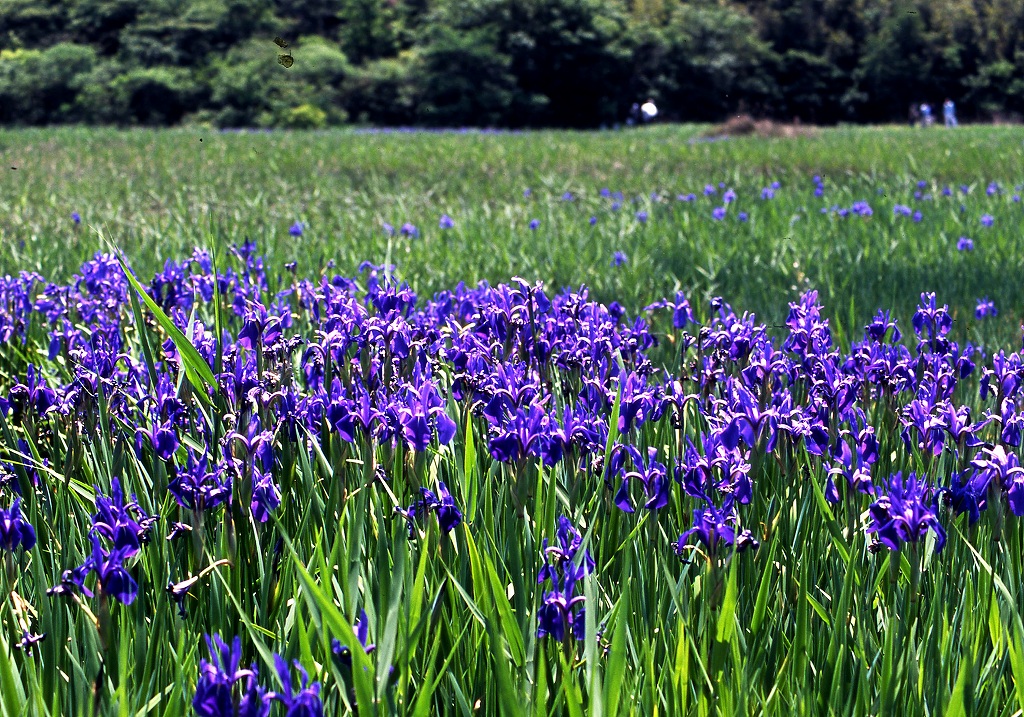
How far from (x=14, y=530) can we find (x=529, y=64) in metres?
44.0

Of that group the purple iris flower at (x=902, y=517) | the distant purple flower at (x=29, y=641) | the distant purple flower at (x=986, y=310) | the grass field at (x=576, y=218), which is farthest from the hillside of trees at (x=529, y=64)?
the purple iris flower at (x=902, y=517)

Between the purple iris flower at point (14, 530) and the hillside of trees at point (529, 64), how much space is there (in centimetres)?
3190

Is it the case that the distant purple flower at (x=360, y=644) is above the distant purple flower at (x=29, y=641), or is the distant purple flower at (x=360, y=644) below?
above

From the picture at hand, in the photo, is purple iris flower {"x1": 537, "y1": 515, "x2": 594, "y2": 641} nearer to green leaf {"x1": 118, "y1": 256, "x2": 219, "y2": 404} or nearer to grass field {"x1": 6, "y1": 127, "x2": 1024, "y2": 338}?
green leaf {"x1": 118, "y1": 256, "x2": 219, "y2": 404}

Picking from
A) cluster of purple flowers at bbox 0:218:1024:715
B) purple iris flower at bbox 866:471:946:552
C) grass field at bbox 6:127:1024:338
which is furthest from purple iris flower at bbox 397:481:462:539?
grass field at bbox 6:127:1024:338

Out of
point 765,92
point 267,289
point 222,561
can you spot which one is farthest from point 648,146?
point 765,92

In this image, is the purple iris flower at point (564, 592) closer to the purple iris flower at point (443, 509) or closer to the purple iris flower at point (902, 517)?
the purple iris flower at point (443, 509)

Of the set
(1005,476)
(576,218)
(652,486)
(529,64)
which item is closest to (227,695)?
(652,486)

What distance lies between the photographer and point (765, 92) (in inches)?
1823

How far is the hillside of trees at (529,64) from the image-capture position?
33125 millimetres

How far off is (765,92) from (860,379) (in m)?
47.3

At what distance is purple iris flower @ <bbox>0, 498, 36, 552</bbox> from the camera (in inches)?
55.3

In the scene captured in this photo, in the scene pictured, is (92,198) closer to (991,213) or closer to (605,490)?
(991,213)

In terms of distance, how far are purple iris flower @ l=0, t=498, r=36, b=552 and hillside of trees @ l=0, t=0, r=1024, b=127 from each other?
31896 millimetres
